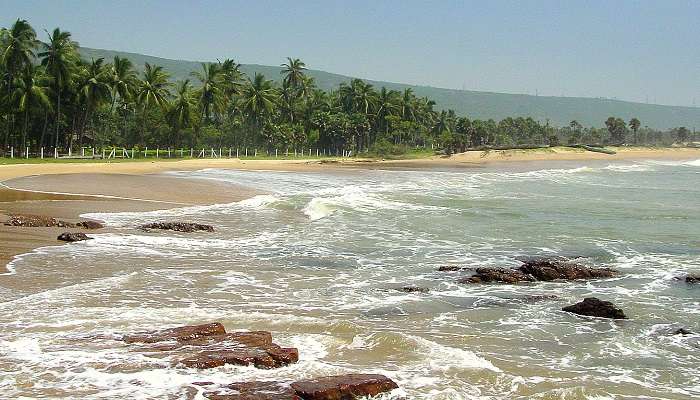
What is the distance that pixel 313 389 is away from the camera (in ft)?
21.1

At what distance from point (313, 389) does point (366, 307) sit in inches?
171

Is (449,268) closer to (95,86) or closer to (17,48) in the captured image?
(17,48)

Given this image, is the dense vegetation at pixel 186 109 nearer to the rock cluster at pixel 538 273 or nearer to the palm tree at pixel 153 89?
the palm tree at pixel 153 89

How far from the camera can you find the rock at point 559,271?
13.6 m

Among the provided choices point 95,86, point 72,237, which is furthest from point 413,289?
point 95,86

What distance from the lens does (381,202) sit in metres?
28.4

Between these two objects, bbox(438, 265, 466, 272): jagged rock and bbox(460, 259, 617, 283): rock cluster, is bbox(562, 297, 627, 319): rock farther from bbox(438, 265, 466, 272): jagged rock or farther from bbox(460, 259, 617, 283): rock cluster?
bbox(438, 265, 466, 272): jagged rock

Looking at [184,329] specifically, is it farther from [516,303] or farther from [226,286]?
[516,303]

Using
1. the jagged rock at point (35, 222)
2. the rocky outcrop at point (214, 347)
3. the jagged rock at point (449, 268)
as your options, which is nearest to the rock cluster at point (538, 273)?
the jagged rock at point (449, 268)

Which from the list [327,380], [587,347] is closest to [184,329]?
[327,380]

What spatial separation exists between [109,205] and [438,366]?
1782 centimetres

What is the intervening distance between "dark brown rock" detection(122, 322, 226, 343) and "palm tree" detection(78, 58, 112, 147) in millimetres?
51958

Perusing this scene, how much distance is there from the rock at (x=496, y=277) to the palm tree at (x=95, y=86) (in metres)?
49.7

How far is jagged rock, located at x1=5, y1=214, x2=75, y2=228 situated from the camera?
1702cm
